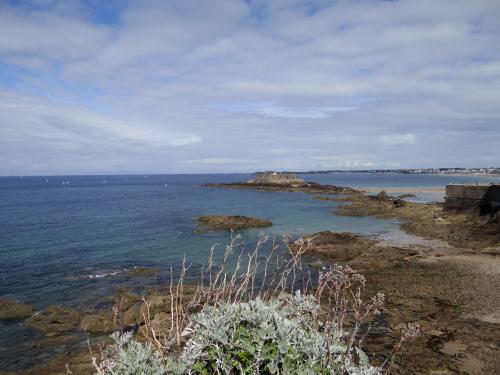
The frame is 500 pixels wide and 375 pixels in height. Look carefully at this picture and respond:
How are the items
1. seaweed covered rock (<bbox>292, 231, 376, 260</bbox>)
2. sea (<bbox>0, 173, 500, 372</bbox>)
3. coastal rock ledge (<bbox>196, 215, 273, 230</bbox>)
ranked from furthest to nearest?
1. coastal rock ledge (<bbox>196, 215, 273, 230</bbox>)
2. seaweed covered rock (<bbox>292, 231, 376, 260</bbox>)
3. sea (<bbox>0, 173, 500, 372</bbox>)

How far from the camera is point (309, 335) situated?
15.5ft

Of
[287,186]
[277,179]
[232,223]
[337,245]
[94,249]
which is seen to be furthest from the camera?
[277,179]

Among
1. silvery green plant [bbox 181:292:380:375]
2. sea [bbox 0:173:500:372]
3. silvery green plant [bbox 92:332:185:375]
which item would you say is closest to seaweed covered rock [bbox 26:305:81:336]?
sea [bbox 0:173:500:372]

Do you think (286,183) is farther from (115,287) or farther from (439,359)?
(439,359)

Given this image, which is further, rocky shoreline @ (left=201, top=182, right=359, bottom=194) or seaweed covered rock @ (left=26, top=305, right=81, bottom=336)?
rocky shoreline @ (left=201, top=182, right=359, bottom=194)

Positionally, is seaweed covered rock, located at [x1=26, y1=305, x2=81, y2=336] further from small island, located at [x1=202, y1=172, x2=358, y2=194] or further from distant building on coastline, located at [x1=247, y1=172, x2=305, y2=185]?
distant building on coastline, located at [x1=247, y1=172, x2=305, y2=185]

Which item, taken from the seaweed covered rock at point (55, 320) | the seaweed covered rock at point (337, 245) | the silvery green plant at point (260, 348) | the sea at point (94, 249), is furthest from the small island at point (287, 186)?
the silvery green plant at point (260, 348)

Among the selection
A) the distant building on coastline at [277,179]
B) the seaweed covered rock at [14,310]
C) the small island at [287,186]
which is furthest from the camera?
the distant building on coastline at [277,179]

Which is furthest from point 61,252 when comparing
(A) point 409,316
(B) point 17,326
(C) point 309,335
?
(C) point 309,335

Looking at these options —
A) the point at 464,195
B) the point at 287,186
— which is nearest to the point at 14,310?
the point at 464,195

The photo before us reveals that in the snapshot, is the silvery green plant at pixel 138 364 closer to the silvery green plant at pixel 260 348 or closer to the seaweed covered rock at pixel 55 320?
the silvery green plant at pixel 260 348

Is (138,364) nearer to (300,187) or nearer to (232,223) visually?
(232,223)

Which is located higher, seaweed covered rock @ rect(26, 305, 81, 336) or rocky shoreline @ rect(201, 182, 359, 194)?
rocky shoreline @ rect(201, 182, 359, 194)

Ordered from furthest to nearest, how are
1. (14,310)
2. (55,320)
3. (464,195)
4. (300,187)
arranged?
(300,187) < (464,195) < (14,310) < (55,320)
